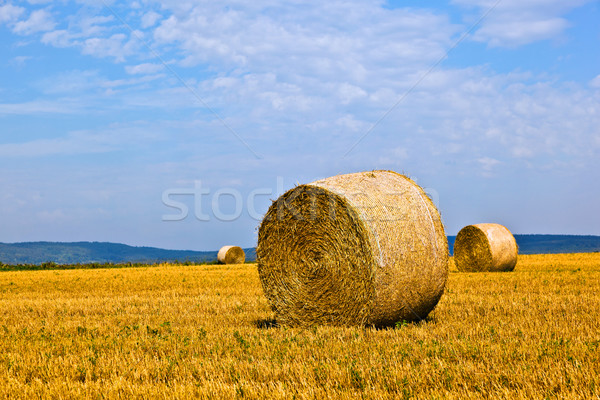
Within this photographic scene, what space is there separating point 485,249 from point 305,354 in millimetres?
15640

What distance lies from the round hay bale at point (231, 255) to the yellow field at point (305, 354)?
76.9 ft

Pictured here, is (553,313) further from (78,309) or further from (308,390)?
(78,309)

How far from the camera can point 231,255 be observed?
115 feet

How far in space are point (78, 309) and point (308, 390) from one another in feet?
26.6

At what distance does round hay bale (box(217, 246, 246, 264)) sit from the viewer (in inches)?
1362

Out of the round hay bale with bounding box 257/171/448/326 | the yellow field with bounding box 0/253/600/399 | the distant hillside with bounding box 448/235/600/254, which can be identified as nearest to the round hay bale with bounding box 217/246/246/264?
the yellow field with bounding box 0/253/600/399

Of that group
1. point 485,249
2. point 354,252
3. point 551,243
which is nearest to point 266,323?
point 354,252

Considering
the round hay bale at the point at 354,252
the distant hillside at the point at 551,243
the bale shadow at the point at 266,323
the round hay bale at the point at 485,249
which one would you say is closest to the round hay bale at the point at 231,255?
the round hay bale at the point at 485,249

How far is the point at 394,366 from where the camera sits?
563cm

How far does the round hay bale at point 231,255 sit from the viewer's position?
34594mm

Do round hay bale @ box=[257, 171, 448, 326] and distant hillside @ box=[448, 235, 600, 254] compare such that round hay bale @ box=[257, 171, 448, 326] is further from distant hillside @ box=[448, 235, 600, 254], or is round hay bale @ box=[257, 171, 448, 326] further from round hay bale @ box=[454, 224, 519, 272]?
distant hillside @ box=[448, 235, 600, 254]

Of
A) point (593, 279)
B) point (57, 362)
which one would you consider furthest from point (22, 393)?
point (593, 279)

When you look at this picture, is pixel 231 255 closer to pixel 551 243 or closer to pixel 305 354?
pixel 305 354

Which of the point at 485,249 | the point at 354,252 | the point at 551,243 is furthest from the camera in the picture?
the point at 551,243
